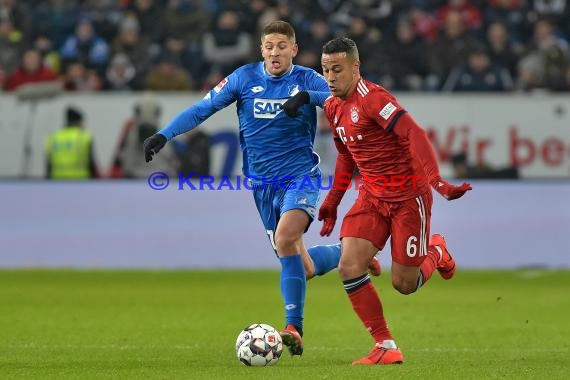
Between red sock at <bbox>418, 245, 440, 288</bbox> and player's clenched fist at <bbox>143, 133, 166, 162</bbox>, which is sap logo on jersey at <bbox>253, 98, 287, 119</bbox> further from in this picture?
red sock at <bbox>418, 245, 440, 288</bbox>

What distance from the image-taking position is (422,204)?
833 cm

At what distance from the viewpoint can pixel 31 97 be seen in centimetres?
1788

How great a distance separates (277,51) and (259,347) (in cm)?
236

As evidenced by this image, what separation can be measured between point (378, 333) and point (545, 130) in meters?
10.6

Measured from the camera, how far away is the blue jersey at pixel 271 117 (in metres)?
9.24

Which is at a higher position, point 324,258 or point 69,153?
point 324,258

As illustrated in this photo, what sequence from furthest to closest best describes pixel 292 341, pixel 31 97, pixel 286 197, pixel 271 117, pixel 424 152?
1. pixel 31 97
2. pixel 271 117
3. pixel 286 197
4. pixel 292 341
5. pixel 424 152

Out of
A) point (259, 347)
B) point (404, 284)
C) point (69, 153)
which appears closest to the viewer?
point (259, 347)

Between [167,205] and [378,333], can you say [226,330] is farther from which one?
[167,205]

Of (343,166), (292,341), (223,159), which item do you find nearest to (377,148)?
(343,166)

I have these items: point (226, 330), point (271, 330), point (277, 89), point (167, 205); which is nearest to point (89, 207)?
point (167, 205)

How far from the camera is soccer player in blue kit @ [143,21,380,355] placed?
905cm

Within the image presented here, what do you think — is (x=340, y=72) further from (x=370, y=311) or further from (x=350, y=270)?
(x=370, y=311)

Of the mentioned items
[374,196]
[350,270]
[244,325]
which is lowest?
[244,325]
